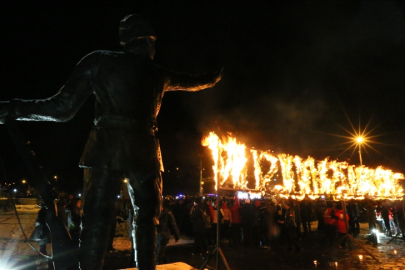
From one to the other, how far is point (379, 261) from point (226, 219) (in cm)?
576

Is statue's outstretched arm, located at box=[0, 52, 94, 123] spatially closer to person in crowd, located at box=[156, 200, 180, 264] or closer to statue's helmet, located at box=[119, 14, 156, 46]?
statue's helmet, located at box=[119, 14, 156, 46]

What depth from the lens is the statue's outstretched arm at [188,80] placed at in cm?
299

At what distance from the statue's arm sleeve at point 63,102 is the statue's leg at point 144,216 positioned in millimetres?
758

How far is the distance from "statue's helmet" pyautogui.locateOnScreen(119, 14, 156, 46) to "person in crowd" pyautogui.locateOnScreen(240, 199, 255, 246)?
38.3 feet

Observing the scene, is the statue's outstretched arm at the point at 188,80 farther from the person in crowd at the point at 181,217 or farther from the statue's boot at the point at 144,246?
the person in crowd at the point at 181,217

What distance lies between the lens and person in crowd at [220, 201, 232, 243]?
13266 mm

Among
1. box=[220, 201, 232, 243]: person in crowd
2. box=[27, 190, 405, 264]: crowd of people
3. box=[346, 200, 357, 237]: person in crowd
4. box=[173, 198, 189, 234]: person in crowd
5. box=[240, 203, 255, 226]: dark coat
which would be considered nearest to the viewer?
box=[27, 190, 405, 264]: crowd of people

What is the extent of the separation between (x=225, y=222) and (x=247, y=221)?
0.95 m

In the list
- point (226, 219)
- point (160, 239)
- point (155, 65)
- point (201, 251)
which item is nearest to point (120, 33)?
point (155, 65)

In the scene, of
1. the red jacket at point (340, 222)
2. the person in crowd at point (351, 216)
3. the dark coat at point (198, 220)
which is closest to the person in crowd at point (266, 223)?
the red jacket at point (340, 222)

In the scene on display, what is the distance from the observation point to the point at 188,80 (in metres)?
3.12

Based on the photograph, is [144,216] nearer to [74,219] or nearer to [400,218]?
[74,219]

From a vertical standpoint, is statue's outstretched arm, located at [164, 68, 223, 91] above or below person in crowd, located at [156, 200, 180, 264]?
above

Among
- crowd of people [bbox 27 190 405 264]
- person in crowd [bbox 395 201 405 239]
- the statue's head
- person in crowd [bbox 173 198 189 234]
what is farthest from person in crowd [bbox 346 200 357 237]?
the statue's head
